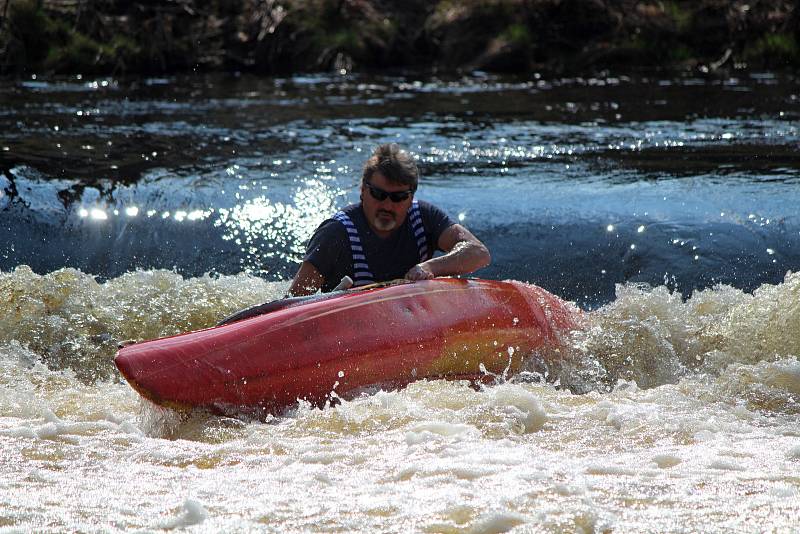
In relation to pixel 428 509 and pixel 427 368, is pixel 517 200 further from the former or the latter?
pixel 428 509

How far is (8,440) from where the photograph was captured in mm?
3822

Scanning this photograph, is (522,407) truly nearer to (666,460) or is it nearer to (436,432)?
(436,432)

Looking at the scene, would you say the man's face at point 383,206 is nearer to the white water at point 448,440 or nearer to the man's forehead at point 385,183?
the man's forehead at point 385,183

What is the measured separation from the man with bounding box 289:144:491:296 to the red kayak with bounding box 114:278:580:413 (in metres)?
0.13

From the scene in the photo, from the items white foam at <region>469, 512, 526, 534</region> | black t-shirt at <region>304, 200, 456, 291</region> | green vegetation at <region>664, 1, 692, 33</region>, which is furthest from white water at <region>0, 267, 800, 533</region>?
green vegetation at <region>664, 1, 692, 33</region>

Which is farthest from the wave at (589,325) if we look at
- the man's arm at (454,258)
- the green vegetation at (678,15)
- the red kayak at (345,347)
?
the green vegetation at (678,15)

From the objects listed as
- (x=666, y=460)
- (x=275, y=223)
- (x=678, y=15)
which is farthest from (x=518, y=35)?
(x=666, y=460)

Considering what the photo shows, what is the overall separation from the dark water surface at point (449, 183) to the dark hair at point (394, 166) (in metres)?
1.67

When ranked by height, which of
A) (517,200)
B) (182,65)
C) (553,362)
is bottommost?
(553,362)

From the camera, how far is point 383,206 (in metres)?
4.78

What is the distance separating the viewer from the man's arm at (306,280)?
4809mm

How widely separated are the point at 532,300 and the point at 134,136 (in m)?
4.93

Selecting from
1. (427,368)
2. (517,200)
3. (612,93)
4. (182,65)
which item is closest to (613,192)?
(517,200)

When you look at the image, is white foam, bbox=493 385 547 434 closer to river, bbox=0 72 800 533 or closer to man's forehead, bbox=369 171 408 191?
river, bbox=0 72 800 533
